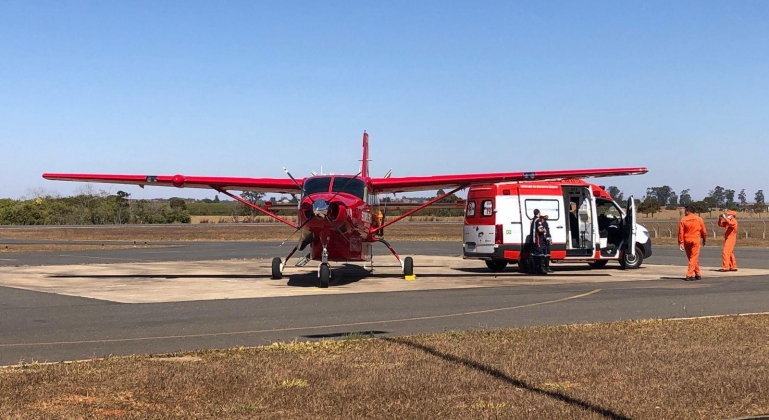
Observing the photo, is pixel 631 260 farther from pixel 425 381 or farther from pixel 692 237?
pixel 425 381

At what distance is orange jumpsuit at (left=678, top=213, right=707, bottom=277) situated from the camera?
1961 centimetres

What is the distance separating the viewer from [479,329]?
11070 mm

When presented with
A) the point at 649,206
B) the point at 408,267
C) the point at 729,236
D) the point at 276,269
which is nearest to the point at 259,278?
the point at 276,269

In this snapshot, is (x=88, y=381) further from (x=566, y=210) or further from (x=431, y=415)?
(x=566, y=210)

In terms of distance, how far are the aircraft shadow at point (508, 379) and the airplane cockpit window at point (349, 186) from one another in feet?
30.9

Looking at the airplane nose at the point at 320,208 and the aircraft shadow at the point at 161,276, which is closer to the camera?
the airplane nose at the point at 320,208

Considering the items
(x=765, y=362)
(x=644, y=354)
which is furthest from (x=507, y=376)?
(x=765, y=362)

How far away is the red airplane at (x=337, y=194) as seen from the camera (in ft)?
59.4

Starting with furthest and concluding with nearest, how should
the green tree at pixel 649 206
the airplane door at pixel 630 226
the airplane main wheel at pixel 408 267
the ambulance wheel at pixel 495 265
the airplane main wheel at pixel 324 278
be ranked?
the green tree at pixel 649 206 → the ambulance wheel at pixel 495 265 → the airplane door at pixel 630 226 → the airplane main wheel at pixel 408 267 → the airplane main wheel at pixel 324 278

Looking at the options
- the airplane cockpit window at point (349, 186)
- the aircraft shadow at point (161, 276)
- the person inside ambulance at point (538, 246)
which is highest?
the airplane cockpit window at point (349, 186)

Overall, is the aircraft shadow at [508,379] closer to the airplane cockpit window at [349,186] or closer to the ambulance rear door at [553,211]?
the airplane cockpit window at [349,186]

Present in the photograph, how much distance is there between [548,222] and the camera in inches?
891

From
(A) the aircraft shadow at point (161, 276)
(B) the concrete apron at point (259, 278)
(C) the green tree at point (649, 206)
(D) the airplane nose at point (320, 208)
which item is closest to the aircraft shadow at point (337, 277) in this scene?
(B) the concrete apron at point (259, 278)

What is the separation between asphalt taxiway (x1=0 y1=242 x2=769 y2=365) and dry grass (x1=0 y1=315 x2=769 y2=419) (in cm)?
152
